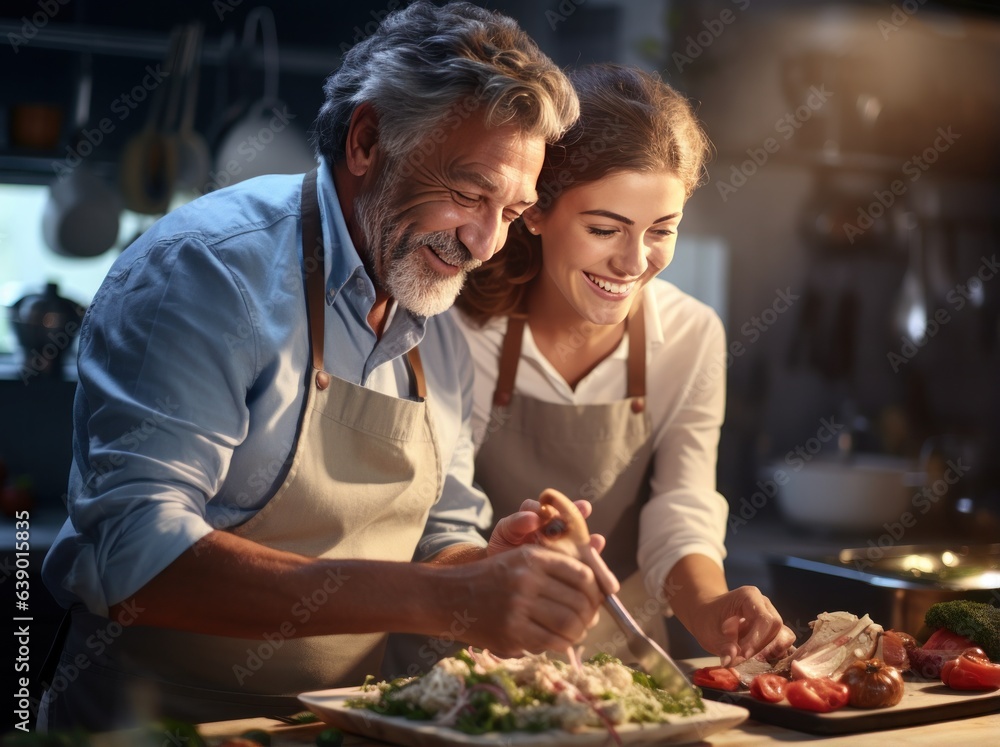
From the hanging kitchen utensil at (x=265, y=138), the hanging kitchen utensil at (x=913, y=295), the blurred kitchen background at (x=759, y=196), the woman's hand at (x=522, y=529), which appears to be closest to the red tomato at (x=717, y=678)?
the woman's hand at (x=522, y=529)

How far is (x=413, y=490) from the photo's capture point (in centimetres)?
178

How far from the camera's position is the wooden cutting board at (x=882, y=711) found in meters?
1.44

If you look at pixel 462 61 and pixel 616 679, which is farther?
pixel 462 61

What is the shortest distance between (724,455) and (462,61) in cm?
234

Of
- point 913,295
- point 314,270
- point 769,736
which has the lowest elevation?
point 769,736

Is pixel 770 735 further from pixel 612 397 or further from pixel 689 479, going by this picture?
pixel 612 397

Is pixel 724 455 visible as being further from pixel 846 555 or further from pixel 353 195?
pixel 353 195

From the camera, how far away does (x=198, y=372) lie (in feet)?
4.91

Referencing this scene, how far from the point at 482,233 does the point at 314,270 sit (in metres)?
0.25

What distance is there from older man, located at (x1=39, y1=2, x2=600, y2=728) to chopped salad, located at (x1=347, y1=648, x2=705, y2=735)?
0.16 feet

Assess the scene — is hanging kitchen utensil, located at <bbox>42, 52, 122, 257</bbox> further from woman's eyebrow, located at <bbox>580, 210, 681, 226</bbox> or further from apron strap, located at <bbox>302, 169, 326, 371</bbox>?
woman's eyebrow, located at <bbox>580, 210, 681, 226</bbox>

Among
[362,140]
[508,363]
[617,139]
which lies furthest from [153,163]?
[617,139]

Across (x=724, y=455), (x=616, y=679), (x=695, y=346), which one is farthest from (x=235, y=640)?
(x=724, y=455)

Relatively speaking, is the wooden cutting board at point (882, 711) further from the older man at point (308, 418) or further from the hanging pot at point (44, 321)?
the hanging pot at point (44, 321)
